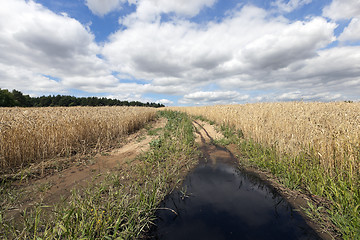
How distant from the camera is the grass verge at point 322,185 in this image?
9.65 ft

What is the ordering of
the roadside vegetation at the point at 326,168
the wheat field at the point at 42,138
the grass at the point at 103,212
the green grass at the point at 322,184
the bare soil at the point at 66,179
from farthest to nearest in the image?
1. the wheat field at the point at 42,138
2. the bare soil at the point at 66,179
3. the roadside vegetation at the point at 326,168
4. the green grass at the point at 322,184
5. the grass at the point at 103,212

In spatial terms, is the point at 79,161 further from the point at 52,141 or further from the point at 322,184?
the point at 322,184

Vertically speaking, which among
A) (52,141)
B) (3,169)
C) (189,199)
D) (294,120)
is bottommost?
(189,199)

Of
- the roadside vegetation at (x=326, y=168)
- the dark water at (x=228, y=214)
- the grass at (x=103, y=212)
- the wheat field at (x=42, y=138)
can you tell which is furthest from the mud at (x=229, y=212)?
the wheat field at (x=42, y=138)

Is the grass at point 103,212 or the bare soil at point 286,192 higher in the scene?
the grass at point 103,212

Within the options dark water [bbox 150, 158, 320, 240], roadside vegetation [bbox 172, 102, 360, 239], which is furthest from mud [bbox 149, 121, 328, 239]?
roadside vegetation [bbox 172, 102, 360, 239]

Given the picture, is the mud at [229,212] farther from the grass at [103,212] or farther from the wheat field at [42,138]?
the wheat field at [42,138]

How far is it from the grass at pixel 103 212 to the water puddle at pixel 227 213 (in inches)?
16.0

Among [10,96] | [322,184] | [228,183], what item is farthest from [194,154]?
[10,96]

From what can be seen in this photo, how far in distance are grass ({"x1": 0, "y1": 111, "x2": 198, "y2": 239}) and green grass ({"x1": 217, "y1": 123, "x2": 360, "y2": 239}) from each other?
3.16 m

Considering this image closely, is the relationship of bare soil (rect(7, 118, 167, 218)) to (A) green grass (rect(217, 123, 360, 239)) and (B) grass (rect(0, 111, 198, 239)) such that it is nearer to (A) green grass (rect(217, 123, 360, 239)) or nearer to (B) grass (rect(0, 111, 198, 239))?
(B) grass (rect(0, 111, 198, 239))

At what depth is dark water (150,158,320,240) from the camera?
298cm

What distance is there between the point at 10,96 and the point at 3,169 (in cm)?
6650

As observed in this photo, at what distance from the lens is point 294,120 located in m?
6.83
